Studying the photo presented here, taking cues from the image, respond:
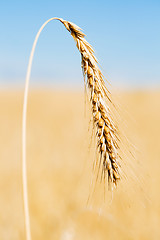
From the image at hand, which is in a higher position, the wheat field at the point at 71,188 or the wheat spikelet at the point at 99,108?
the wheat spikelet at the point at 99,108

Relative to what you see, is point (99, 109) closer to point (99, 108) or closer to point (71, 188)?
point (99, 108)

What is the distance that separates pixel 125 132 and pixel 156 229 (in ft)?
9.60

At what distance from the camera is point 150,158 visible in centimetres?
605

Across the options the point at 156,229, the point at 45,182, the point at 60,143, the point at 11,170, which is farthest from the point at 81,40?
the point at 60,143

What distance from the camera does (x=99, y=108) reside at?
1.07 meters

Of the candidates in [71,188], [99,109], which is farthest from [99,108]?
[71,188]

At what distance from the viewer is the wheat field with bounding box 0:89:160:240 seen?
1734mm

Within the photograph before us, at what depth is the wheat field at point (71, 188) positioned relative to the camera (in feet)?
5.69

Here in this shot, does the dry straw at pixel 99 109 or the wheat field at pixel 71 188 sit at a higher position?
the dry straw at pixel 99 109

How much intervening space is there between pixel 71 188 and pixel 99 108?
4133mm

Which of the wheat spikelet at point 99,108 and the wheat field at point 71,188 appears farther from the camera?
the wheat field at point 71,188

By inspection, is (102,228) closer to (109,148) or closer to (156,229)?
(156,229)

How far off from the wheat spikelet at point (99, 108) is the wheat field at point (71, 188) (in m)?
0.07

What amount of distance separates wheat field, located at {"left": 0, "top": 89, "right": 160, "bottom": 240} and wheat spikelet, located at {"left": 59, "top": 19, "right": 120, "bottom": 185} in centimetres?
7
